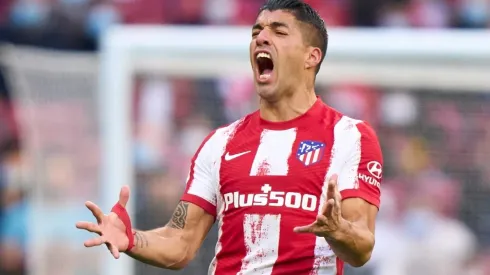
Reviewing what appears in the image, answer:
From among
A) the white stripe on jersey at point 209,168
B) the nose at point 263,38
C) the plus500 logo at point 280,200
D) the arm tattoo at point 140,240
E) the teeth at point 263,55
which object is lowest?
the arm tattoo at point 140,240

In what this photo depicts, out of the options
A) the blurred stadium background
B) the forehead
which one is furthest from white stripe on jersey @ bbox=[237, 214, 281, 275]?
the blurred stadium background

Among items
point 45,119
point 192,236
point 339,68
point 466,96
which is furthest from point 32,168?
point 192,236

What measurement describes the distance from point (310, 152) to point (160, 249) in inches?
24.7

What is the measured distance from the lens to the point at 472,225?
6590mm

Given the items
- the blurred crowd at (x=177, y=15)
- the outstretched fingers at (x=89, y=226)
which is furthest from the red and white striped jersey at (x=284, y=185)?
the blurred crowd at (x=177, y=15)

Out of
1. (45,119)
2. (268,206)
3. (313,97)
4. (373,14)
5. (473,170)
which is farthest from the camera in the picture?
(373,14)

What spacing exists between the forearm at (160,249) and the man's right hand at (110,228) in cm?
8

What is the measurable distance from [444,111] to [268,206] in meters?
2.98

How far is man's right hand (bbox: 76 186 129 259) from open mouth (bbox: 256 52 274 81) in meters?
0.64

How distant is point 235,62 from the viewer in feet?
22.5

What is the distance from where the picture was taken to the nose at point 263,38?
408cm

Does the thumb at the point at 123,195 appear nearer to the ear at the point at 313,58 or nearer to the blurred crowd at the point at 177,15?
the ear at the point at 313,58

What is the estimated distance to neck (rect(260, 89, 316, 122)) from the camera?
4152 mm

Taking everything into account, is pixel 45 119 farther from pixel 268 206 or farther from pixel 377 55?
pixel 268 206
